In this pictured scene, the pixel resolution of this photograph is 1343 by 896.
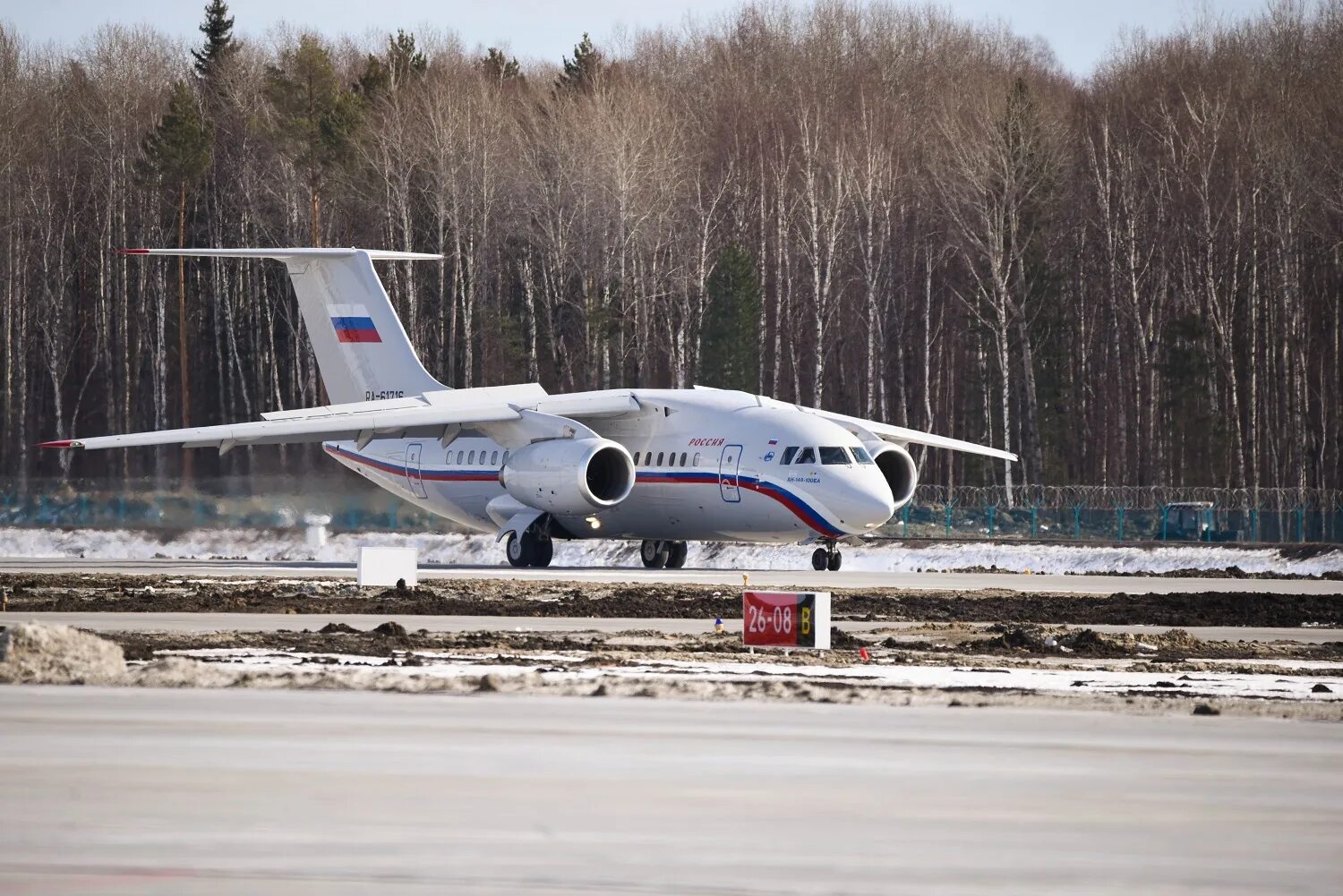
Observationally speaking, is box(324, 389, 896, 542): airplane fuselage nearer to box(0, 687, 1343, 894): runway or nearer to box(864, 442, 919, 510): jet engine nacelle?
box(864, 442, 919, 510): jet engine nacelle

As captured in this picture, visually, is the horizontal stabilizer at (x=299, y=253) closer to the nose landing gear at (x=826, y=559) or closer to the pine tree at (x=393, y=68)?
the nose landing gear at (x=826, y=559)

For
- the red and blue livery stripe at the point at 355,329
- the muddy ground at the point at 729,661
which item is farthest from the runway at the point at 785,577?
the muddy ground at the point at 729,661

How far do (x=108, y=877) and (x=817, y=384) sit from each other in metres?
48.9

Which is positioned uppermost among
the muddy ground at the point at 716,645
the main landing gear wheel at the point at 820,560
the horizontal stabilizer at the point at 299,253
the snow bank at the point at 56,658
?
the horizontal stabilizer at the point at 299,253

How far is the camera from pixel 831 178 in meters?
62.1

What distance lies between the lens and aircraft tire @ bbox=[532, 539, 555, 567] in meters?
34.8

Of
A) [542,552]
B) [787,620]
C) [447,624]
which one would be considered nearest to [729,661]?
[787,620]

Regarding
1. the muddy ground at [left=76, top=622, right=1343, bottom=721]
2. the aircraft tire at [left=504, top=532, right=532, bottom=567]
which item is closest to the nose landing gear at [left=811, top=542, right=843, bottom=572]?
the aircraft tire at [left=504, top=532, right=532, bottom=567]

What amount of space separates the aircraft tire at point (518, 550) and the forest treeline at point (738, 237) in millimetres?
20584

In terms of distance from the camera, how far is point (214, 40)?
7588 centimetres

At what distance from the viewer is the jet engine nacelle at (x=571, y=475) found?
1276 inches

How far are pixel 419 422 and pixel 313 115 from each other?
37250 mm

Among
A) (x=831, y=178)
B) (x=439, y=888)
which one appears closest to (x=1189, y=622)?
(x=439, y=888)

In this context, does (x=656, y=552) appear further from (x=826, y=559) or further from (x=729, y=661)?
(x=729, y=661)
